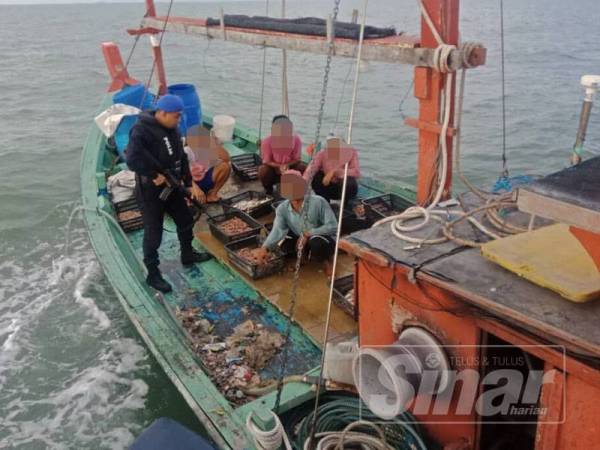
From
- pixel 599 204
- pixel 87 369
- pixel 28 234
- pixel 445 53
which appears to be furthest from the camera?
pixel 28 234

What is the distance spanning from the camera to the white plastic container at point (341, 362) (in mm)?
3422

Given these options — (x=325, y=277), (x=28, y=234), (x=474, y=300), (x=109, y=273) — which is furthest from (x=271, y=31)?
(x=28, y=234)

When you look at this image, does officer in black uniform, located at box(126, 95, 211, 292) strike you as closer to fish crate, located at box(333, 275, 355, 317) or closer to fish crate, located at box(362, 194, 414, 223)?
fish crate, located at box(333, 275, 355, 317)

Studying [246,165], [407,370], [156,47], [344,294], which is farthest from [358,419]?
[156,47]

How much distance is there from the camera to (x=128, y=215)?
671 centimetres

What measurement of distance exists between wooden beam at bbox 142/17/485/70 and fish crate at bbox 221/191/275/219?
2066mm

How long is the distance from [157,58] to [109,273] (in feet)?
15.4

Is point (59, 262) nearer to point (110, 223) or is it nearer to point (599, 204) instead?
point (110, 223)

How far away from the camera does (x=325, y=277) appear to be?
5367 millimetres

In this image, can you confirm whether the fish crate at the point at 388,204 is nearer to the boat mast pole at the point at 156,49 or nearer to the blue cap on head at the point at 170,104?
the blue cap on head at the point at 170,104

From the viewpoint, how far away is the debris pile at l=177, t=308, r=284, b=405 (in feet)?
13.5

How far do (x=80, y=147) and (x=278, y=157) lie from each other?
11.0 meters

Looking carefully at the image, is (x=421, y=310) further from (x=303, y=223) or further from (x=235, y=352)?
(x=303, y=223)

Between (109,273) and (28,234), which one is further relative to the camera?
(28,234)
